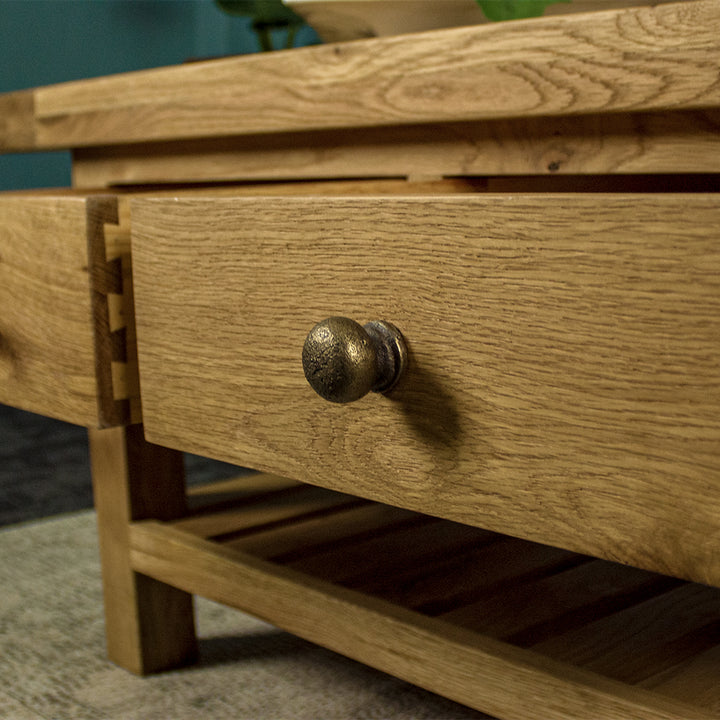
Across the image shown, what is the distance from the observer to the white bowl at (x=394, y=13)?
2.58 ft

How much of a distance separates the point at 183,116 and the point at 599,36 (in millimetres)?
394

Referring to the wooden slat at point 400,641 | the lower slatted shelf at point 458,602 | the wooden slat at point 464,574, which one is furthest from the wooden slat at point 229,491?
the wooden slat at point 464,574

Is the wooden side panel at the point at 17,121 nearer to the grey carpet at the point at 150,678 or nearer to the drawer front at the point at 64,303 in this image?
the drawer front at the point at 64,303

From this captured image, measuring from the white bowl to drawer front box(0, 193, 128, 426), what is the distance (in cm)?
28

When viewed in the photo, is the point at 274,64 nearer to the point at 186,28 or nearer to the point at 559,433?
the point at 559,433

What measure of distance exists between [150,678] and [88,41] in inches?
63.1

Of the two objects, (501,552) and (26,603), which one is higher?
(501,552)

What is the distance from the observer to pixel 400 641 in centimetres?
64

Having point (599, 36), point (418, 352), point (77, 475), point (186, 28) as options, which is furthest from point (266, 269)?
point (186, 28)

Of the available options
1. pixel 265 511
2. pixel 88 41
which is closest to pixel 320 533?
pixel 265 511

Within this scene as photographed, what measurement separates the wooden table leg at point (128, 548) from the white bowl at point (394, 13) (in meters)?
0.40

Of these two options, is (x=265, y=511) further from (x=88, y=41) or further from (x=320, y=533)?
(x=88, y=41)

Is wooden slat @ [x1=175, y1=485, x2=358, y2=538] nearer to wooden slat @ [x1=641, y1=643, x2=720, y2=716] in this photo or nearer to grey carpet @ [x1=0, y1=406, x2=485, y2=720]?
grey carpet @ [x1=0, y1=406, x2=485, y2=720]

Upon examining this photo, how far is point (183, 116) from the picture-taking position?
81cm
